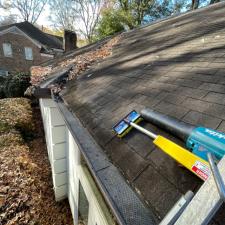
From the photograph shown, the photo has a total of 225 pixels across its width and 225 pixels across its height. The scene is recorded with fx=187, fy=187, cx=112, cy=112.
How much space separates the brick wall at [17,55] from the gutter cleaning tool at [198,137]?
92.3 ft

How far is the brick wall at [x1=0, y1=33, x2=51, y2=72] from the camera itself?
24781 millimetres

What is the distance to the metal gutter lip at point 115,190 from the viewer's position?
127 cm

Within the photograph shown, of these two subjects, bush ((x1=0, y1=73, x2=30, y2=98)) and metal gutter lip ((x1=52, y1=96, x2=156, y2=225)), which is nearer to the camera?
metal gutter lip ((x1=52, y1=96, x2=156, y2=225))

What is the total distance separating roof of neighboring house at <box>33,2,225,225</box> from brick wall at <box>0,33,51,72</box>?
2512 cm

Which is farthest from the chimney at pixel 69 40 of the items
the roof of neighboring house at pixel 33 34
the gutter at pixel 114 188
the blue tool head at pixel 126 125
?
the blue tool head at pixel 126 125

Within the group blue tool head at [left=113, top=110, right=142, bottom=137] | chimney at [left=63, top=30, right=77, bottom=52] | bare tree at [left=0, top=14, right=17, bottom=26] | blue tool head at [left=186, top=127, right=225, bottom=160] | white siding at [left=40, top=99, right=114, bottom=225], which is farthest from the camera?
bare tree at [left=0, top=14, right=17, bottom=26]

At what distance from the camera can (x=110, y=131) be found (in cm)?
229

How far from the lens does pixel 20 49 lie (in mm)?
25484

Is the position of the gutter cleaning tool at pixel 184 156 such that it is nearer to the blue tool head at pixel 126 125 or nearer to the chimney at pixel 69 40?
the blue tool head at pixel 126 125

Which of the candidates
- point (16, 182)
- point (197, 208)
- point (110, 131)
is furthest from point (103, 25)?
point (197, 208)

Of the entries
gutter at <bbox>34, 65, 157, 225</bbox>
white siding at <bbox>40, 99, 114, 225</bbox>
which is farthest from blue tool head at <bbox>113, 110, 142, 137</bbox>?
white siding at <bbox>40, 99, 114, 225</bbox>

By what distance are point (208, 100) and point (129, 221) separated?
1.50 meters

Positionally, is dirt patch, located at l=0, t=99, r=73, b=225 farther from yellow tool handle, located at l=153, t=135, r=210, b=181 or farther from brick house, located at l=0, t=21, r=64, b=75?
brick house, located at l=0, t=21, r=64, b=75

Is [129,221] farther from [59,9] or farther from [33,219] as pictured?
[59,9]
